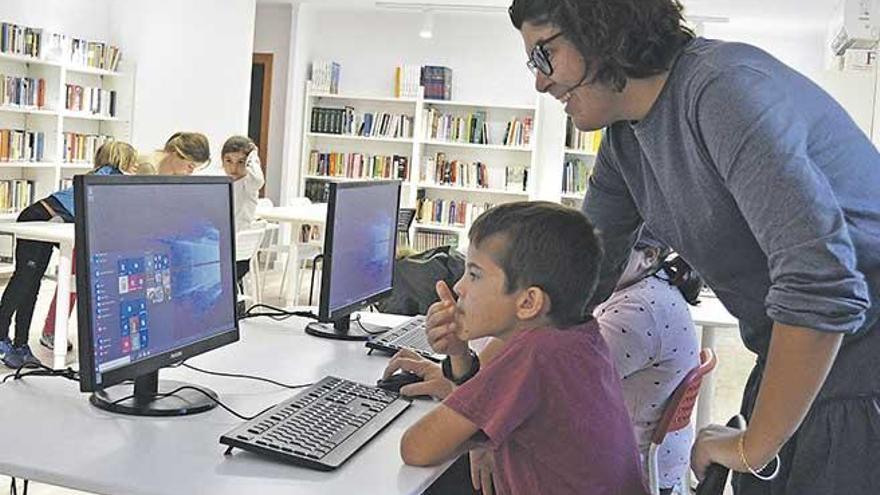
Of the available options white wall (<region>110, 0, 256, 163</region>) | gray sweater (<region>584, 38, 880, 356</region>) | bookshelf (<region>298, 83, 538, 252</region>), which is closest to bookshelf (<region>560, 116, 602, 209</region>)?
bookshelf (<region>298, 83, 538, 252</region>)

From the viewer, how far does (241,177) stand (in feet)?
20.7

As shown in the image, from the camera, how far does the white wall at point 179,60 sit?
871 centimetres

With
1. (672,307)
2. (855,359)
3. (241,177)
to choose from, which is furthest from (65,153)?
(855,359)

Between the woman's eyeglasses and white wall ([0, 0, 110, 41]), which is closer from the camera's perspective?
the woman's eyeglasses

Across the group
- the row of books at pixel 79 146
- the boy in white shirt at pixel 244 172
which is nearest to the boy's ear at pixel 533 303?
the boy in white shirt at pixel 244 172

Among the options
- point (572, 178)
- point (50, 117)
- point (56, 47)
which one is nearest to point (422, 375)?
point (56, 47)

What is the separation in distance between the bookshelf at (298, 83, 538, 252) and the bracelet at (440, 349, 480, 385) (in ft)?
24.5

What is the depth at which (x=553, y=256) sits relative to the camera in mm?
1621

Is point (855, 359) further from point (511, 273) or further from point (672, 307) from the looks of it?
point (672, 307)

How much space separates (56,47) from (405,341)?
6399 millimetres

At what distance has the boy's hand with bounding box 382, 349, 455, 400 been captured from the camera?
1.99 m

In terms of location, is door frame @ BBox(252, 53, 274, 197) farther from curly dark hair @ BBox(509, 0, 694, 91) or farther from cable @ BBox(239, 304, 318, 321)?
curly dark hair @ BBox(509, 0, 694, 91)

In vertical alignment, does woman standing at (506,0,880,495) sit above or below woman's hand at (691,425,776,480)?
above

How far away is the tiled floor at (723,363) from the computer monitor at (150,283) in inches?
75.4
